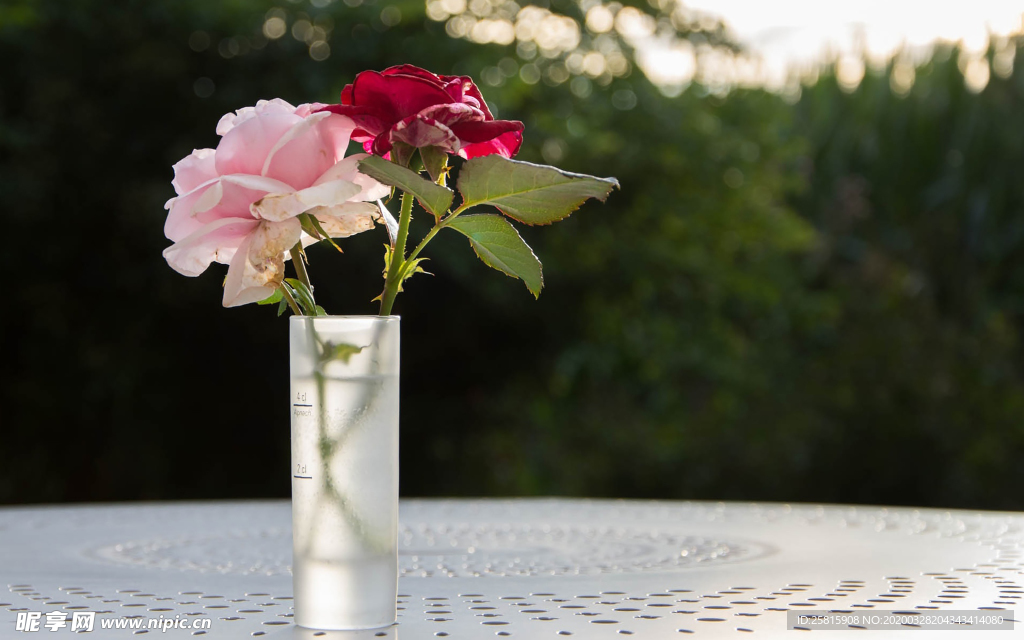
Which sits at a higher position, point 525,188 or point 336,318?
point 525,188

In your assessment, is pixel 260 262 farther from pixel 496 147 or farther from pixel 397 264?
pixel 496 147

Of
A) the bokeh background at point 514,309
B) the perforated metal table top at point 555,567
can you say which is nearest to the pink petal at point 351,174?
the perforated metal table top at point 555,567

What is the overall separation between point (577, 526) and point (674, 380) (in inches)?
180

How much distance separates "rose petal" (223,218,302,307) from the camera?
0.82 m

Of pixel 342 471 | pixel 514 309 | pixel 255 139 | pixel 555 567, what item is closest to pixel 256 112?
pixel 255 139

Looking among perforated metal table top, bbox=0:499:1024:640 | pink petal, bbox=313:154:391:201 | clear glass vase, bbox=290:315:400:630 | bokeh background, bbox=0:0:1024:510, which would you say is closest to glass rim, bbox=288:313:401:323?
clear glass vase, bbox=290:315:400:630

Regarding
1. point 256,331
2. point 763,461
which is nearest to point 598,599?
point 256,331

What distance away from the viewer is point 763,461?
512cm

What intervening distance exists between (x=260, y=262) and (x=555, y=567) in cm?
61

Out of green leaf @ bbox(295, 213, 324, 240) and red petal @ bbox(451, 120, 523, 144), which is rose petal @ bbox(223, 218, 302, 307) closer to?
green leaf @ bbox(295, 213, 324, 240)

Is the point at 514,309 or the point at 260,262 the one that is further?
the point at 514,309

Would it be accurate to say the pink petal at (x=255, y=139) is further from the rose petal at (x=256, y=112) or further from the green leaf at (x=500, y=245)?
the green leaf at (x=500, y=245)

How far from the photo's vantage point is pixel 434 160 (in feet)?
2.79

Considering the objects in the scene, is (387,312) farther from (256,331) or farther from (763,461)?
(763,461)
